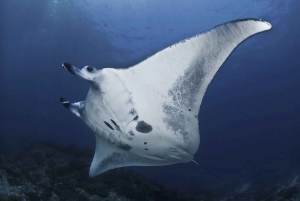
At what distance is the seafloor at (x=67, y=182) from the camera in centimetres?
596

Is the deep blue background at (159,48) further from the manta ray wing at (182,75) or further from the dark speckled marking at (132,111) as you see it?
the dark speckled marking at (132,111)

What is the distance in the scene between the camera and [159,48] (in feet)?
40.9

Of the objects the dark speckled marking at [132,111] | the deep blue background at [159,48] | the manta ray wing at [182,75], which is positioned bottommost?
the dark speckled marking at [132,111]

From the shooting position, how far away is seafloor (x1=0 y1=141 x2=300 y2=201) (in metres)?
5.96

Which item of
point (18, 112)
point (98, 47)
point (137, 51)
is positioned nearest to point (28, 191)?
point (137, 51)

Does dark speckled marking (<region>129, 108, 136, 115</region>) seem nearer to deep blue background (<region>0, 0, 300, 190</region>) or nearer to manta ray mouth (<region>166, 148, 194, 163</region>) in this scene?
manta ray mouth (<region>166, 148, 194, 163</region>)

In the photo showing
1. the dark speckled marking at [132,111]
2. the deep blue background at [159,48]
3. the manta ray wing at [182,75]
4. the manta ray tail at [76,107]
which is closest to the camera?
the manta ray wing at [182,75]

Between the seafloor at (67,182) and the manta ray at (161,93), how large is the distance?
403cm

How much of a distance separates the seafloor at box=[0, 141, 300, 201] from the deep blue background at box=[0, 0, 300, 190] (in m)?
3.47

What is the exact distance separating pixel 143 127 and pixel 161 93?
0.49 metres

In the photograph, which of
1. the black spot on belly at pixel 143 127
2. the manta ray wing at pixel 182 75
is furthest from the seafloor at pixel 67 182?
the manta ray wing at pixel 182 75

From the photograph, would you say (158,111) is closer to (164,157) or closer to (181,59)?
(181,59)

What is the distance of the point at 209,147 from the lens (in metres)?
18.1

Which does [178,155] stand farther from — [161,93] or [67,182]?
[67,182]
